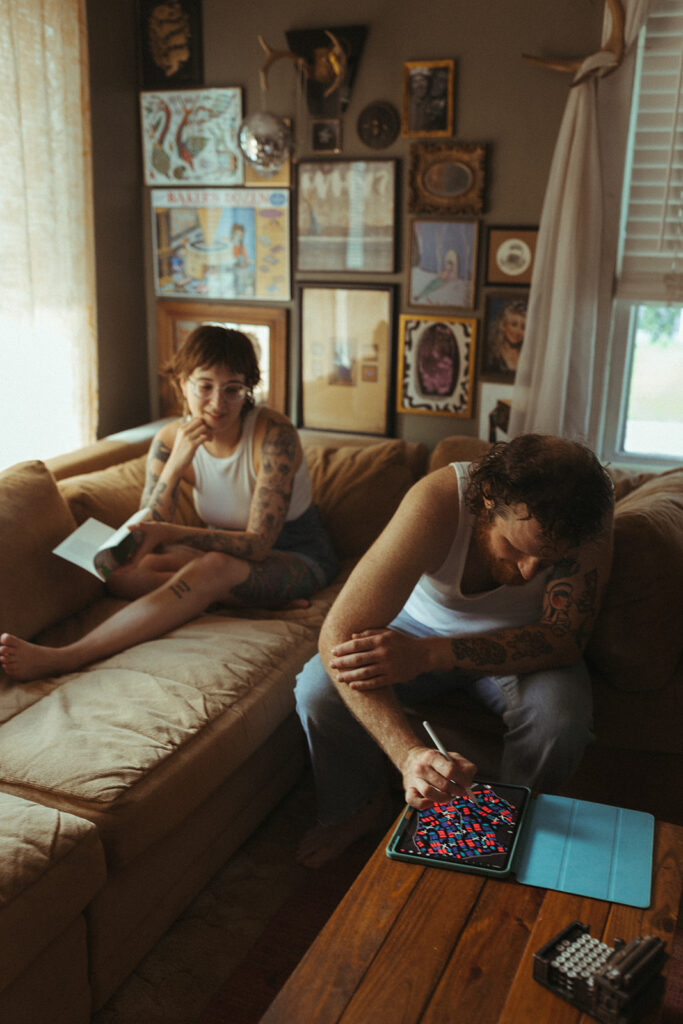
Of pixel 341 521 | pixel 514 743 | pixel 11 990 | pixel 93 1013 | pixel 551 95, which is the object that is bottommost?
pixel 93 1013

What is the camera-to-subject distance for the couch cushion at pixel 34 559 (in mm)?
2088

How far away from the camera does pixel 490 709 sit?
190 centimetres

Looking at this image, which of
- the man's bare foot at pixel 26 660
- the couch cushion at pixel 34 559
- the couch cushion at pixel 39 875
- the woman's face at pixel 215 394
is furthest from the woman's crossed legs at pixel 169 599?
the couch cushion at pixel 39 875

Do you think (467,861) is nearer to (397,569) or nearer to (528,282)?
(397,569)

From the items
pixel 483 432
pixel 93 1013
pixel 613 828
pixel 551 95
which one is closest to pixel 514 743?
pixel 613 828

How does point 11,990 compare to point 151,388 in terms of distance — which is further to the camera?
point 151,388

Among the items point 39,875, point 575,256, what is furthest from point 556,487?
point 575,256

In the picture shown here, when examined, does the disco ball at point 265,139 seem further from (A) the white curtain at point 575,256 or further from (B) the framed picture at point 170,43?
(A) the white curtain at point 575,256

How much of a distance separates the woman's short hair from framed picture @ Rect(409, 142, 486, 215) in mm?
966

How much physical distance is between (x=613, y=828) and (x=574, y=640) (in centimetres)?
49

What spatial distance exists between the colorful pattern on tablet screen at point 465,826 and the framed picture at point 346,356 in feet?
6.26

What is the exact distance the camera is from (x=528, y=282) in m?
2.84

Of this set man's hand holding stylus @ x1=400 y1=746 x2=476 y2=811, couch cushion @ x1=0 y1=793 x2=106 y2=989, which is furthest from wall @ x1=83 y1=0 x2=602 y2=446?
couch cushion @ x1=0 y1=793 x2=106 y2=989

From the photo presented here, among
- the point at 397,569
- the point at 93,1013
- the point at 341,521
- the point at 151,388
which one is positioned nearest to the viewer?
the point at 93,1013
